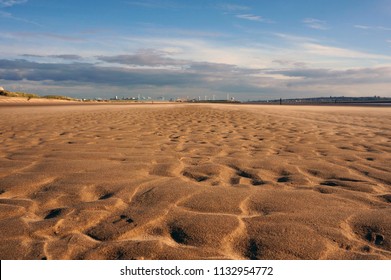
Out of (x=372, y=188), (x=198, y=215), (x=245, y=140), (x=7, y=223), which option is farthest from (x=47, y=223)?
(x=245, y=140)

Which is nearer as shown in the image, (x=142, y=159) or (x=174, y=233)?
(x=174, y=233)

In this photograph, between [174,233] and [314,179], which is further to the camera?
[314,179]

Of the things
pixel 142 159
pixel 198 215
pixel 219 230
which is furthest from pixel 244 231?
pixel 142 159

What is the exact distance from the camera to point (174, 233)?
2107 millimetres

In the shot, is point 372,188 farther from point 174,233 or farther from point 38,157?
point 38,157

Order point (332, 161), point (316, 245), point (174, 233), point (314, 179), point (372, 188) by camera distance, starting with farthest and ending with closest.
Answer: point (332, 161)
point (314, 179)
point (372, 188)
point (174, 233)
point (316, 245)

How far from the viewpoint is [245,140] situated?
593 cm

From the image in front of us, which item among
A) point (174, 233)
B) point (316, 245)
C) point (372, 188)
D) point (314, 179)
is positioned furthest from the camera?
point (314, 179)
